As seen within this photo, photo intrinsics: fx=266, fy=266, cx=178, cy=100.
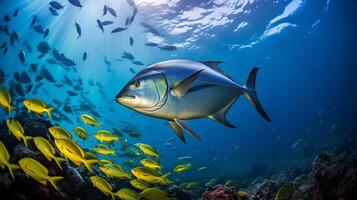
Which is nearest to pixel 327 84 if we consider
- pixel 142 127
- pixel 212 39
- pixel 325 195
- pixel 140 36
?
pixel 142 127

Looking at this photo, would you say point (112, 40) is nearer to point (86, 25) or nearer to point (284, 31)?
point (86, 25)

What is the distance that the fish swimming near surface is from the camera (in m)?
2.10

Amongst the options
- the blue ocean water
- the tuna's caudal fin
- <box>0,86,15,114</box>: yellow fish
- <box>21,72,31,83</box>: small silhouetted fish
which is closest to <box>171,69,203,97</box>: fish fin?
the tuna's caudal fin

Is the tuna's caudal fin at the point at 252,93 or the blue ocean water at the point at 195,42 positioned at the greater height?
the blue ocean water at the point at 195,42

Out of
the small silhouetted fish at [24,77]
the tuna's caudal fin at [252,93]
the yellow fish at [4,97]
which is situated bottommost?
the yellow fish at [4,97]

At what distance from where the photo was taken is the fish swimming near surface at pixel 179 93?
2.10 m

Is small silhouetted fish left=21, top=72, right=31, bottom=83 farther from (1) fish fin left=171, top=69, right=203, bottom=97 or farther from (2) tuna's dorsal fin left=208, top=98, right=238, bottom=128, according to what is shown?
(1) fish fin left=171, top=69, right=203, bottom=97

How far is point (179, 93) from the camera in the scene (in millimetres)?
2199

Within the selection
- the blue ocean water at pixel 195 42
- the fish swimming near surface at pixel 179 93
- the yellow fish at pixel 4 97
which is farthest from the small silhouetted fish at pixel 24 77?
the fish swimming near surface at pixel 179 93

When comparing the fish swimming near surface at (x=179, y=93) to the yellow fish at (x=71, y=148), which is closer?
the fish swimming near surface at (x=179, y=93)

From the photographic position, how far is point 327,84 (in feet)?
336

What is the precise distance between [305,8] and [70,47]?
28.2 m

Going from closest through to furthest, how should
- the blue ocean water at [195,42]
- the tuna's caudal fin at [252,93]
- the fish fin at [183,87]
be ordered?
the fish fin at [183,87] < the tuna's caudal fin at [252,93] < the blue ocean water at [195,42]

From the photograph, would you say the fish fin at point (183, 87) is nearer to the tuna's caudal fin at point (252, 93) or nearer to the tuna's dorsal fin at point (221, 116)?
the tuna's dorsal fin at point (221, 116)
